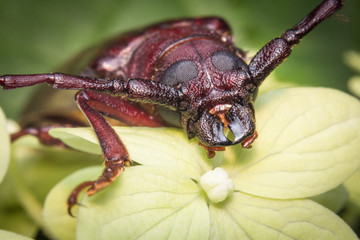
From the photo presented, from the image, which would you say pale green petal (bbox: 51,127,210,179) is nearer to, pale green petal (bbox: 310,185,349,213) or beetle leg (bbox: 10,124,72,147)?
pale green petal (bbox: 310,185,349,213)

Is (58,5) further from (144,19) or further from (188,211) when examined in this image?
(188,211)

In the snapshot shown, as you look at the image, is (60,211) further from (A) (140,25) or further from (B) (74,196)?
(A) (140,25)

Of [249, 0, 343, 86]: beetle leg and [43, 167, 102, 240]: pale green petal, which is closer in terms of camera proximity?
[249, 0, 343, 86]: beetle leg

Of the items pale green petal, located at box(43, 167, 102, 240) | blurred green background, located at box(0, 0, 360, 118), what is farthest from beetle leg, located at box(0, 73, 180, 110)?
blurred green background, located at box(0, 0, 360, 118)

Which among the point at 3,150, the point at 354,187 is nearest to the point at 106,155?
the point at 3,150

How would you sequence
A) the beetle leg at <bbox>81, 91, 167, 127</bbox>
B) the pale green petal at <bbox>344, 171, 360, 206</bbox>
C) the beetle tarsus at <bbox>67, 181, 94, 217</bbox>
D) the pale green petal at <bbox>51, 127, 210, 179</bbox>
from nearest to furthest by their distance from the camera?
the pale green petal at <bbox>51, 127, 210, 179</bbox>
the beetle tarsus at <bbox>67, 181, 94, 217</bbox>
the pale green petal at <bbox>344, 171, 360, 206</bbox>
the beetle leg at <bbox>81, 91, 167, 127</bbox>

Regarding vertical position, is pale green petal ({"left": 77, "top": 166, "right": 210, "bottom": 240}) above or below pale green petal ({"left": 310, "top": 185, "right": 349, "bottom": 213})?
above
